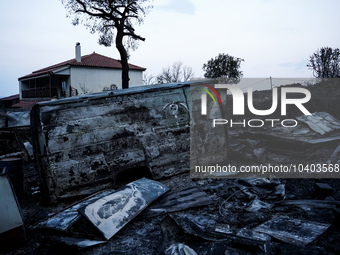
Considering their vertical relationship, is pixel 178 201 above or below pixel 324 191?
below

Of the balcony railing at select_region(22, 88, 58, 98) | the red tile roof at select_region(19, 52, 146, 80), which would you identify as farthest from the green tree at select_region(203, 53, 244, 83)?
the balcony railing at select_region(22, 88, 58, 98)

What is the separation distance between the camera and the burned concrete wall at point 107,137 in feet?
15.9

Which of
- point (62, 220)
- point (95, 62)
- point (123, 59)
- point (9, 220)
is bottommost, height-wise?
point (62, 220)

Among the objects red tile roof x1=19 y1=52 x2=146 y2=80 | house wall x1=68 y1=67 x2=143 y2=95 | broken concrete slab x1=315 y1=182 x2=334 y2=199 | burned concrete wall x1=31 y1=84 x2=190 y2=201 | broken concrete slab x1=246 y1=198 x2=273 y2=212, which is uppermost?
red tile roof x1=19 y1=52 x2=146 y2=80

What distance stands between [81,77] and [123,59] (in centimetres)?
991

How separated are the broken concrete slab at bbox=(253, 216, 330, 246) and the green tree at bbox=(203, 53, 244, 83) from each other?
19907 millimetres

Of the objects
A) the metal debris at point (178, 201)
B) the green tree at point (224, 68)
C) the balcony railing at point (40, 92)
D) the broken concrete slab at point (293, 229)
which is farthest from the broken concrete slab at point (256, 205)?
the balcony railing at point (40, 92)

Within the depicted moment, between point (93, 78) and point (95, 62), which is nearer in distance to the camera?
point (93, 78)

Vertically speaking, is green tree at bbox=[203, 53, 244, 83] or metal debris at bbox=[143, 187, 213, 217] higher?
green tree at bbox=[203, 53, 244, 83]

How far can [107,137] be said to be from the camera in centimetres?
516

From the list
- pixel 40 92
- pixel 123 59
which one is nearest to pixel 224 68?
pixel 123 59

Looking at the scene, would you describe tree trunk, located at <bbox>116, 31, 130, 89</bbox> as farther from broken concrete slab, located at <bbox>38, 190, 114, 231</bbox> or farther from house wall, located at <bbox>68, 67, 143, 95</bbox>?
broken concrete slab, located at <bbox>38, 190, 114, 231</bbox>

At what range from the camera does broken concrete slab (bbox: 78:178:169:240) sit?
141 inches

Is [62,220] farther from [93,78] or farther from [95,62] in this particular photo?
[95,62]
